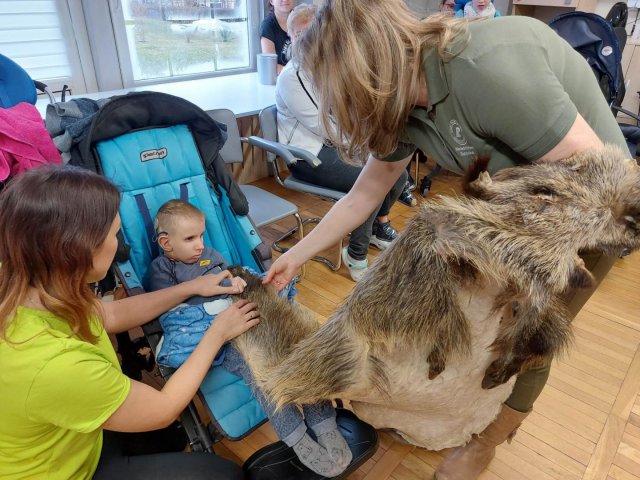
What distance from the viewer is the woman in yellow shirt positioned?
2.43 feet

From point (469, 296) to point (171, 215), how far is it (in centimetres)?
96

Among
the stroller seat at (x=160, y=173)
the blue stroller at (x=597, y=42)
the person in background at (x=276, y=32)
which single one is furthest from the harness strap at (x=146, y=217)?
the blue stroller at (x=597, y=42)

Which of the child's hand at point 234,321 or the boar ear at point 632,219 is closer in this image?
the boar ear at point 632,219

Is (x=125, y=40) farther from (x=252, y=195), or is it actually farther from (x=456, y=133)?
(x=456, y=133)

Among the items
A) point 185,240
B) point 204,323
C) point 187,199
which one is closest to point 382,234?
point 187,199

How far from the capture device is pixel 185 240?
137cm

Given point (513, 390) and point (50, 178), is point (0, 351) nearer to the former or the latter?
point (50, 178)

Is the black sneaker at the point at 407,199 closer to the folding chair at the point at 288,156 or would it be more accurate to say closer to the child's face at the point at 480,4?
the folding chair at the point at 288,156

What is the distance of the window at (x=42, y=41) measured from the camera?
2145 millimetres

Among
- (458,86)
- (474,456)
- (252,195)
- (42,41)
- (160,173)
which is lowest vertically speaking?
(474,456)

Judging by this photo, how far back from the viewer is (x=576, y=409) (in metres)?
1.60

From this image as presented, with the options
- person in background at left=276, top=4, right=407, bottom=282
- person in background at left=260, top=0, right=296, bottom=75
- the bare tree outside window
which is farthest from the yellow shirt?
person in background at left=260, top=0, right=296, bottom=75

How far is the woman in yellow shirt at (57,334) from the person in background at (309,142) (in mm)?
1384

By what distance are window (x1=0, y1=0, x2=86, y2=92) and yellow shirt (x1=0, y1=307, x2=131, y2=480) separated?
2.03 m
